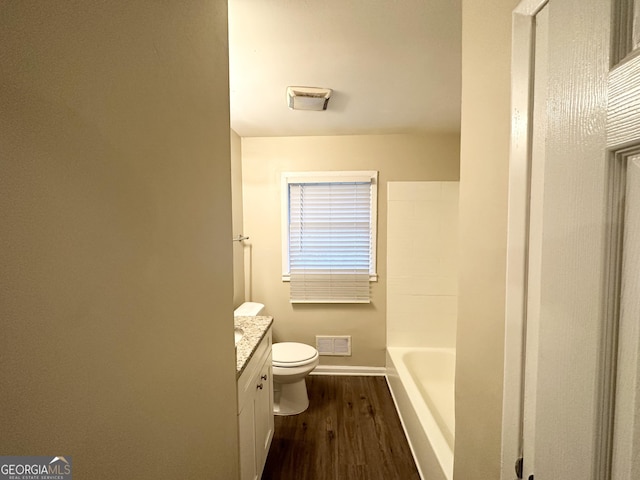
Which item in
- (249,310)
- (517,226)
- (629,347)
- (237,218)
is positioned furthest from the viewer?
(237,218)

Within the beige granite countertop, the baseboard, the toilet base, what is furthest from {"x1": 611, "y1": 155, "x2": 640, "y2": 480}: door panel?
the baseboard

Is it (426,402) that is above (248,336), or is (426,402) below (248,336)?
below

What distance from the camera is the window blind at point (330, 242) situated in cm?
264

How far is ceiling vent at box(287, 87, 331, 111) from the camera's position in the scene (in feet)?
5.66

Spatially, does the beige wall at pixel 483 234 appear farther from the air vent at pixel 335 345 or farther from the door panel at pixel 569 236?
the air vent at pixel 335 345

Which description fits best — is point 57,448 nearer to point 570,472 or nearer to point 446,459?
point 570,472

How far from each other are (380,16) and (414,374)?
2632mm

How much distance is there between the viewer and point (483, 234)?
80 cm

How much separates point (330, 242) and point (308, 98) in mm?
1333

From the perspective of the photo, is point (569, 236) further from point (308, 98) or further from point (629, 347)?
point (308, 98)

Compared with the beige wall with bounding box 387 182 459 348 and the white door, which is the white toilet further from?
the white door

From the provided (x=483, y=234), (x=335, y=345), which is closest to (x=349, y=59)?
(x=483, y=234)

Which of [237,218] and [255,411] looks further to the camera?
[237,218]

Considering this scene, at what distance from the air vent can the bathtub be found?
1.36ft
